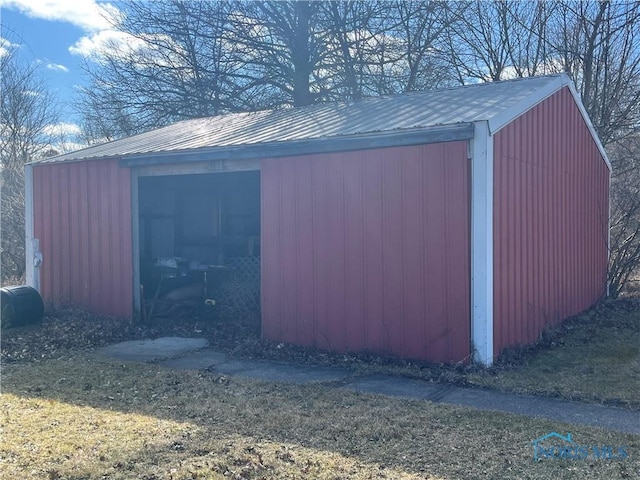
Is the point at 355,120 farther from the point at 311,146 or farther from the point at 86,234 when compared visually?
the point at 86,234

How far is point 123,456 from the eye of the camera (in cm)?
394

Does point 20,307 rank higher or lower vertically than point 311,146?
lower

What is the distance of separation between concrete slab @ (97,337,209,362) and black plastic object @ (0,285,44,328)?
1.79 meters

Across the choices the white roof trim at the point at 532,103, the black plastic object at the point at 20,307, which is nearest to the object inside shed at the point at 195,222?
the black plastic object at the point at 20,307

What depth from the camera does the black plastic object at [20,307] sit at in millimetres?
8758

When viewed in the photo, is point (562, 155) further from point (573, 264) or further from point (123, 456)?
point (123, 456)

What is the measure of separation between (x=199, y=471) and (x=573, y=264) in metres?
7.52

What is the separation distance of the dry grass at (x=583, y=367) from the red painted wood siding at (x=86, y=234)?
5.74 metres

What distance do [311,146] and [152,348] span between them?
326 centimetres

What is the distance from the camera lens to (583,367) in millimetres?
6555

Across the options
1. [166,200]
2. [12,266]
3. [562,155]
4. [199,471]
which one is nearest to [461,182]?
[562,155]

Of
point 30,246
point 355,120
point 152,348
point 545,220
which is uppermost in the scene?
point 355,120

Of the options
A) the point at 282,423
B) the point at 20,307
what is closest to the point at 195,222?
the point at 20,307

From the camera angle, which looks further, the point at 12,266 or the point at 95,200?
the point at 12,266
